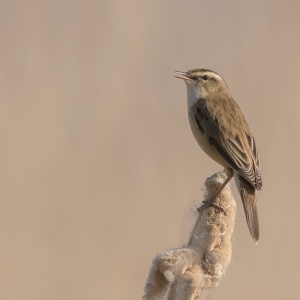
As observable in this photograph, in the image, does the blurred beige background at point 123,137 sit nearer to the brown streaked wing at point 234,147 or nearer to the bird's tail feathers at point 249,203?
the brown streaked wing at point 234,147

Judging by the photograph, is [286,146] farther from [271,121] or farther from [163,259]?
[163,259]

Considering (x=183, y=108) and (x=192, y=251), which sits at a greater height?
(x=183, y=108)

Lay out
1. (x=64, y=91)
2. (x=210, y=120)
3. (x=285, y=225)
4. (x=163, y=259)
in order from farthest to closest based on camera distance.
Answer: (x=64, y=91), (x=285, y=225), (x=210, y=120), (x=163, y=259)

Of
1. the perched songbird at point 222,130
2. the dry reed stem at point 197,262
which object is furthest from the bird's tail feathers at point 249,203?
the dry reed stem at point 197,262

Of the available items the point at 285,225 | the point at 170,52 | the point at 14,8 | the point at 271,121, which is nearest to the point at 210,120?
the point at 285,225

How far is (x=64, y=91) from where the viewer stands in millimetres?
7520

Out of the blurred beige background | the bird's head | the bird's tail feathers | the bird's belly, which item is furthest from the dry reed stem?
the blurred beige background

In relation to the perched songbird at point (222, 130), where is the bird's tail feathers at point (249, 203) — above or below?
below

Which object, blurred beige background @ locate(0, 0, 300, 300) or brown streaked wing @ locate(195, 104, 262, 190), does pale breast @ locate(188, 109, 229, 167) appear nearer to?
brown streaked wing @ locate(195, 104, 262, 190)

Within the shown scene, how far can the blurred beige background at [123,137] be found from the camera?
6117mm

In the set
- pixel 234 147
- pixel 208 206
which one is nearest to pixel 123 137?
pixel 234 147

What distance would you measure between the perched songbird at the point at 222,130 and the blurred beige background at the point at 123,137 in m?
0.58

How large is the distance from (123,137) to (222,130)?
240 centimetres

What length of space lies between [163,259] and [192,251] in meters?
0.11
